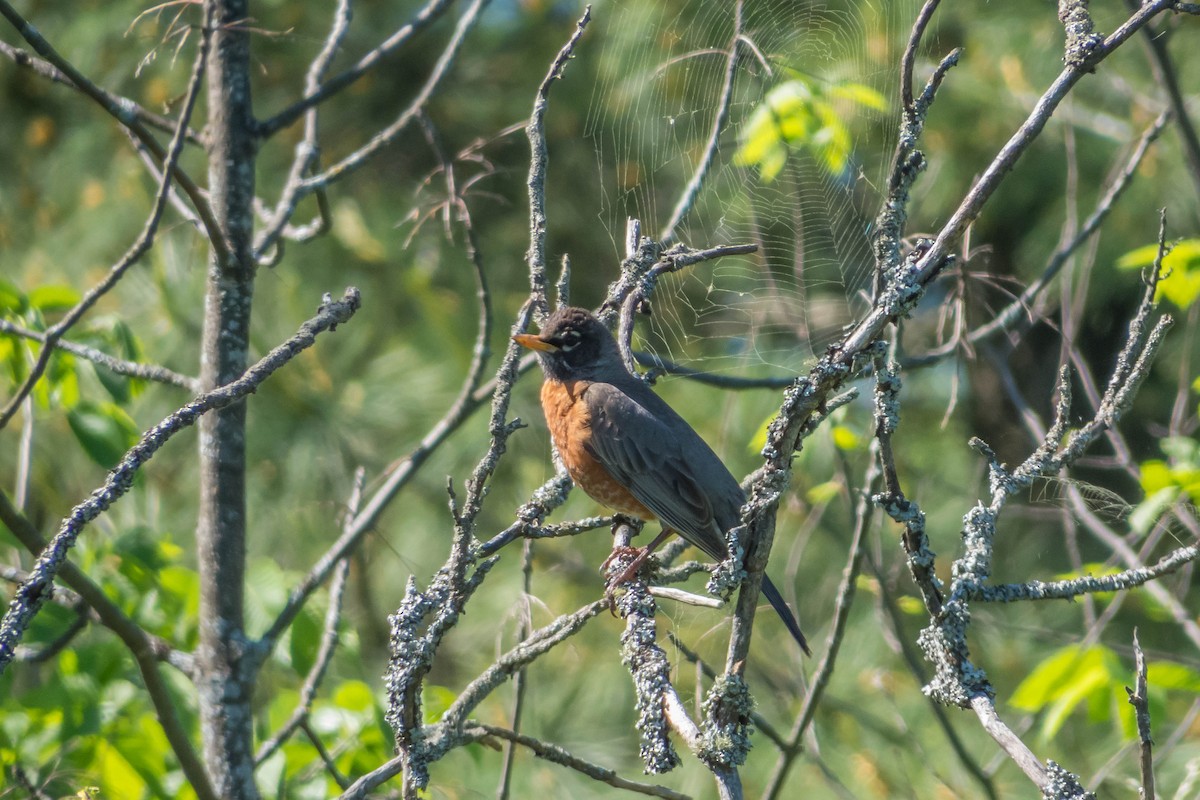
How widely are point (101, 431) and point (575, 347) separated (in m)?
1.46

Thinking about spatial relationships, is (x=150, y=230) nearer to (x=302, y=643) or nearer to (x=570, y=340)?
(x=302, y=643)

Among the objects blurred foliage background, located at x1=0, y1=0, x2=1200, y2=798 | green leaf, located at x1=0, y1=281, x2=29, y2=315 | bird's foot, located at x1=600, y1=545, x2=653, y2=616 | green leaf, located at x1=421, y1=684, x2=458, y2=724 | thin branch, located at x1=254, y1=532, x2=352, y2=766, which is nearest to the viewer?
bird's foot, located at x1=600, y1=545, x2=653, y2=616

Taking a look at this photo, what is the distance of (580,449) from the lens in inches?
142

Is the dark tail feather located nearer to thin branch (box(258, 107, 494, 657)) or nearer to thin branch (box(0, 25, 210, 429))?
thin branch (box(258, 107, 494, 657))

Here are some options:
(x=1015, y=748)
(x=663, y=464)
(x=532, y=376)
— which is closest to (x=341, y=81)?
(x=663, y=464)

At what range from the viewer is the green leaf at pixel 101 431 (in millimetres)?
3072

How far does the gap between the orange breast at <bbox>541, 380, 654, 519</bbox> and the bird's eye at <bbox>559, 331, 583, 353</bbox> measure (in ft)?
0.58

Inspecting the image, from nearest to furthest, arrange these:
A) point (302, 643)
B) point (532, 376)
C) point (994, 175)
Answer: point (994, 175)
point (302, 643)
point (532, 376)

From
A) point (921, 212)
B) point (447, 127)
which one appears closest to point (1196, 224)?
point (921, 212)

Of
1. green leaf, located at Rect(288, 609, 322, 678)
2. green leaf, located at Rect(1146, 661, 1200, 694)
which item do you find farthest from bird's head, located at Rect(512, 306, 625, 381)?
green leaf, located at Rect(1146, 661, 1200, 694)

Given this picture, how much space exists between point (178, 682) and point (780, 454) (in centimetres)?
212

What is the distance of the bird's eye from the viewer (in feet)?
11.8

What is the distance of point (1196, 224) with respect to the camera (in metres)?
6.16

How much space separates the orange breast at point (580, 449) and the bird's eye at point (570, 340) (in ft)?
0.58
